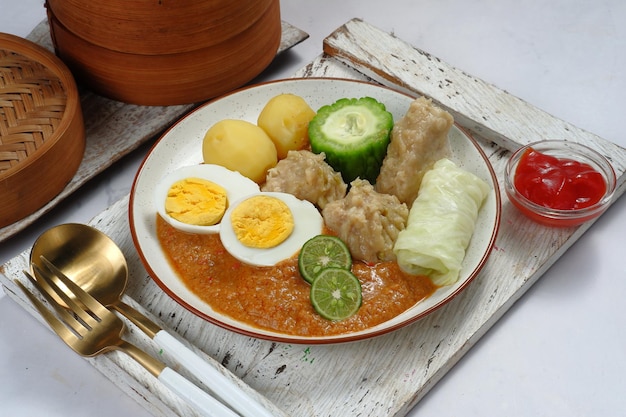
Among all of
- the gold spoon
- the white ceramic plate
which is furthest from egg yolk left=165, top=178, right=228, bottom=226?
the gold spoon

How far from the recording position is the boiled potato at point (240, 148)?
10.5 feet

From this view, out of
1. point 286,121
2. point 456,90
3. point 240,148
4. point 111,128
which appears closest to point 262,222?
point 240,148

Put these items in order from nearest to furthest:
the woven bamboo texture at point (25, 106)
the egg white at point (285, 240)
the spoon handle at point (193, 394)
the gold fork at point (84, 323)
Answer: the spoon handle at point (193, 394) → the gold fork at point (84, 323) → the egg white at point (285, 240) → the woven bamboo texture at point (25, 106)

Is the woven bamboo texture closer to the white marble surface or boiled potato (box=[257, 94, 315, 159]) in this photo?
the white marble surface

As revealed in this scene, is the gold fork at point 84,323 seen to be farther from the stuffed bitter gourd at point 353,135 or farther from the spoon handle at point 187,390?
the stuffed bitter gourd at point 353,135

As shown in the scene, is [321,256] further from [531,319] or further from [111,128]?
[111,128]

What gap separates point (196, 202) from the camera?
10.1 ft

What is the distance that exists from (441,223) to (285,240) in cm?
62

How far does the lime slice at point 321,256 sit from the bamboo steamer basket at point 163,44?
1.20m

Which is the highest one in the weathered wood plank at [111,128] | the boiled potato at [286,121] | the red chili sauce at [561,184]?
the red chili sauce at [561,184]

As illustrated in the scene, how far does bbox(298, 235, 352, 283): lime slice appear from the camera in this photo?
2820 mm

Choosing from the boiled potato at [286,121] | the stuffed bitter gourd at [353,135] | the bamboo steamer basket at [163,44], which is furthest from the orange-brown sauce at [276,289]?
the bamboo steamer basket at [163,44]

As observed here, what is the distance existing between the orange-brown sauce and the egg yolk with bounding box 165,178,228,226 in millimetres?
95

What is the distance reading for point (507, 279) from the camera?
2943 millimetres
